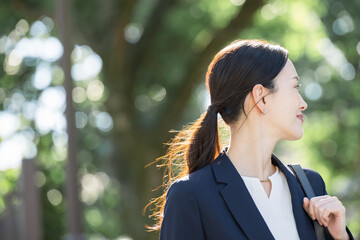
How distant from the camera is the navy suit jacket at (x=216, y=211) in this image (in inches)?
95.5

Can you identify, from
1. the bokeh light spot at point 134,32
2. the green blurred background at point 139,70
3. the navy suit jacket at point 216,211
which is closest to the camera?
the navy suit jacket at point 216,211

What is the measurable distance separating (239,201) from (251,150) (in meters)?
0.23

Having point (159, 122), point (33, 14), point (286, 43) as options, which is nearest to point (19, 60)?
point (33, 14)

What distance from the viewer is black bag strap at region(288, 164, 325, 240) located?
2.56m

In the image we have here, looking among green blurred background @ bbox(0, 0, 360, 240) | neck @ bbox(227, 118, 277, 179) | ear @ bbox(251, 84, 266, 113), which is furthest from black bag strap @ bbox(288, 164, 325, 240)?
green blurred background @ bbox(0, 0, 360, 240)

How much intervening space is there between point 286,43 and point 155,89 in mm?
3254

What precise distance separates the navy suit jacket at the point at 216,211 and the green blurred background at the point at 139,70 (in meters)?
6.31

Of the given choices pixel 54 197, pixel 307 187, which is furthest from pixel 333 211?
pixel 54 197

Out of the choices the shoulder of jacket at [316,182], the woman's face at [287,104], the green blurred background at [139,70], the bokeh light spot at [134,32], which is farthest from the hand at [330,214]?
A: the bokeh light spot at [134,32]

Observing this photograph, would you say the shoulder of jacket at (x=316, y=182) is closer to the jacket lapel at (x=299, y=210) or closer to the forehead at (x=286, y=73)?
the jacket lapel at (x=299, y=210)

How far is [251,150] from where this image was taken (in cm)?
266

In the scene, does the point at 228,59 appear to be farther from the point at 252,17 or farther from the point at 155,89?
the point at 155,89

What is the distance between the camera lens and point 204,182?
2.54 m

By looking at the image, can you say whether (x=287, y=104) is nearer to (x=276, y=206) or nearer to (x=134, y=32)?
(x=276, y=206)
